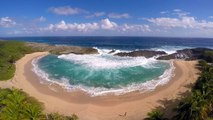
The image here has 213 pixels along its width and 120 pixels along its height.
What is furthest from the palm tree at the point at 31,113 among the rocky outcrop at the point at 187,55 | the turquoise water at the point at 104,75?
the rocky outcrop at the point at 187,55

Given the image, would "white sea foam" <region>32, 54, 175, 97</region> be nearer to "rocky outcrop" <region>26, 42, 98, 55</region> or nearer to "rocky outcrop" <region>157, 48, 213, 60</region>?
"rocky outcrop" <region>157, 48, 213, 60</region>

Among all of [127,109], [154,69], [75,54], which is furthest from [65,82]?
[75,54]

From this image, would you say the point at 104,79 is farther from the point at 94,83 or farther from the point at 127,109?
the point at 127,109

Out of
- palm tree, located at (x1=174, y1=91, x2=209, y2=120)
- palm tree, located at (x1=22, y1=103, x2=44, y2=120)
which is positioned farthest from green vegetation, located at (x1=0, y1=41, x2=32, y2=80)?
palm tree, located at (x1=174, y1=91, x2=209, y2=120)

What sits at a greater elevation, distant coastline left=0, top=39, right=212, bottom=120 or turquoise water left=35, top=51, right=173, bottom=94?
turquoise water left=35, top=51, right=173, bottom=94

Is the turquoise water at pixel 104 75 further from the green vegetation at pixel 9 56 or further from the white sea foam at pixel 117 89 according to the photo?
the green vegetation at pixel 9 56

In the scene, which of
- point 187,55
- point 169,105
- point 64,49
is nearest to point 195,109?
point 169,105
